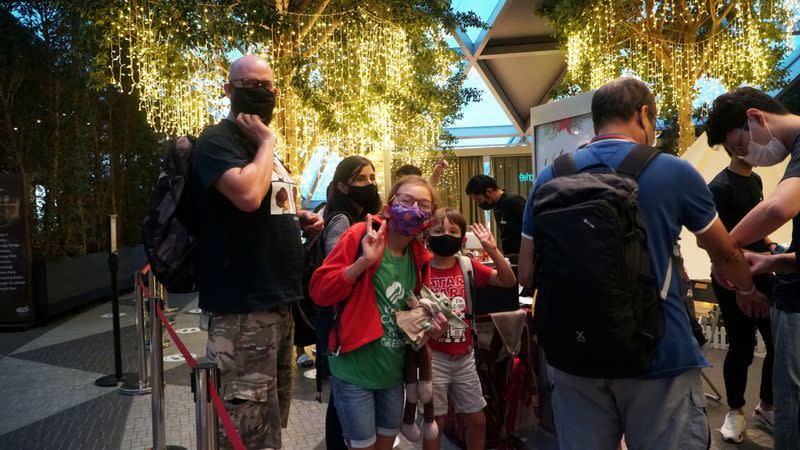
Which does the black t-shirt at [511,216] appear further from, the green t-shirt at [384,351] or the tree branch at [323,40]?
the green t-shirt at [384,351]

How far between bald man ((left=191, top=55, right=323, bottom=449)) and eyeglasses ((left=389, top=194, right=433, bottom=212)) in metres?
0.48

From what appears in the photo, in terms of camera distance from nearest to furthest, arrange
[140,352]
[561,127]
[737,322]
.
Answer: [737,322]
[561,127]
[140,352]

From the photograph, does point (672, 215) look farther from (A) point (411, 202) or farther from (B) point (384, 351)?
(B) point (384, 351)

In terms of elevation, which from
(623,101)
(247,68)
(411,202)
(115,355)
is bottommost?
(115,355)

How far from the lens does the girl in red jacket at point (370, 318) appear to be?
238 cm

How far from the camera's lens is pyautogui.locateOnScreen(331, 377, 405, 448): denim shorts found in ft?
7.85

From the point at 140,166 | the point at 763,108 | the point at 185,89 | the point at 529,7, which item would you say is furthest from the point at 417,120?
the point at 763,108

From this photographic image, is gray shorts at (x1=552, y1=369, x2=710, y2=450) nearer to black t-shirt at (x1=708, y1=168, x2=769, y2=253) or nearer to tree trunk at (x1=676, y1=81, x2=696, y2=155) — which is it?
black t-shirt at (x1=708, y1=168, x2=769, y2=253)

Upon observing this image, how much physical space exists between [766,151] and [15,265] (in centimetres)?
843

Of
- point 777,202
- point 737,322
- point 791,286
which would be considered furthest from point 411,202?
point 737,322

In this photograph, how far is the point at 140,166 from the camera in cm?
1276

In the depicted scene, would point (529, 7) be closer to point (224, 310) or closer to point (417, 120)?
point (417, 120)

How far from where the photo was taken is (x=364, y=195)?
3301mm

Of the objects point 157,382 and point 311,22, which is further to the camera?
point 311,22
